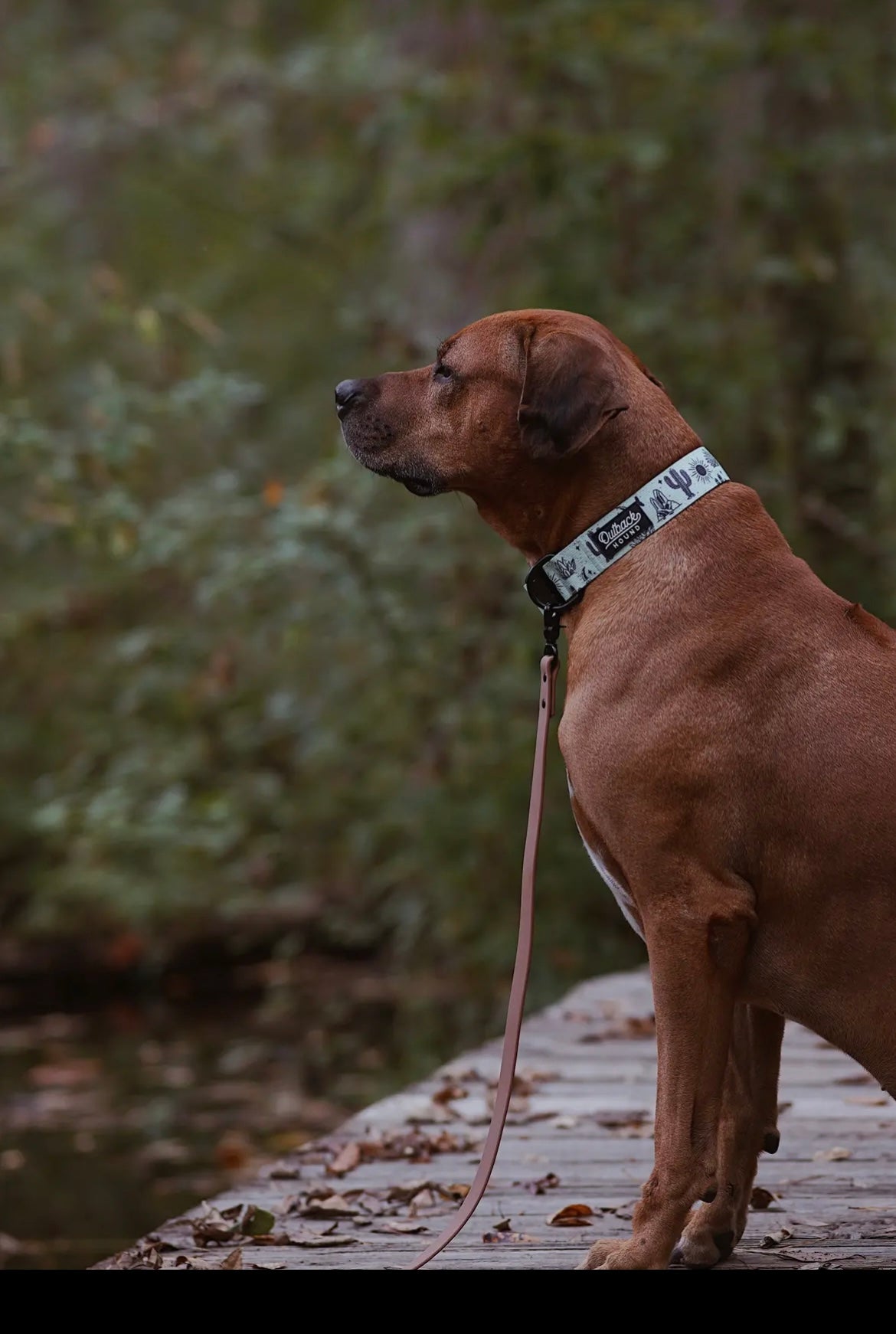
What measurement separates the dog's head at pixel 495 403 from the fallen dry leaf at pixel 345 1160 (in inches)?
A: 59.0

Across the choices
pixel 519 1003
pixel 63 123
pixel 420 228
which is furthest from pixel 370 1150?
pixel 63 123

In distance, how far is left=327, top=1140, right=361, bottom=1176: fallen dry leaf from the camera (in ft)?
11.6

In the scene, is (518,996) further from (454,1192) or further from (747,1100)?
(454,1192)

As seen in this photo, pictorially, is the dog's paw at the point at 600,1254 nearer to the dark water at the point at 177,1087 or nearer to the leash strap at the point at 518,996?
the leash strap at the point at 518,996

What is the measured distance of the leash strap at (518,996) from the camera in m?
2.62

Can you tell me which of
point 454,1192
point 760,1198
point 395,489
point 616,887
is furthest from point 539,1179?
point 395,489

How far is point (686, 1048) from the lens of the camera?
2.52 metres

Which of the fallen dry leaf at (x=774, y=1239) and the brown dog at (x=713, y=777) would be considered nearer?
the brown dog at (x=713, y=777)

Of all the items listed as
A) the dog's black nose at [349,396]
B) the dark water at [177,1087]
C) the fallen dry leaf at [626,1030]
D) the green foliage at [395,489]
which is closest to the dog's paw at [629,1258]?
the dog's black nose at [349,396]

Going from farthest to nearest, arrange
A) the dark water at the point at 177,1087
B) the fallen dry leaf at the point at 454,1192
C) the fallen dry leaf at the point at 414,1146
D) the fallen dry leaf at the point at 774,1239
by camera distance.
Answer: the dark water at the point at 177,1087 < the fallen dry leaf at the point at 414,1146 < the fallen dry leaf at the point at 454,1192 < the fallen dry leaf at the point at 774,1239

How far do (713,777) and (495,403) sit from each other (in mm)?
824

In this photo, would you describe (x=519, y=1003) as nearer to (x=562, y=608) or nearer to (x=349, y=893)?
(x=562, y=608)

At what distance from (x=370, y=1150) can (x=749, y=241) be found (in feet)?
16.9
